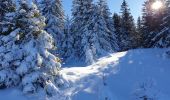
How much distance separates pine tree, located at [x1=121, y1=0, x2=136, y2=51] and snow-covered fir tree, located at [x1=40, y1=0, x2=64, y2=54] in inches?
558

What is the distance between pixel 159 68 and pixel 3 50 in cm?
1081

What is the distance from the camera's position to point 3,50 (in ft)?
59.7

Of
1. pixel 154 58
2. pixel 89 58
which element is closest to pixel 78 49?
pixel 89 58

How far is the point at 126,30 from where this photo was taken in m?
59.2

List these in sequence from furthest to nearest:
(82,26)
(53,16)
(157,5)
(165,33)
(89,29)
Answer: (82,26), (89,29), (53,16), (157,5), (165,33)

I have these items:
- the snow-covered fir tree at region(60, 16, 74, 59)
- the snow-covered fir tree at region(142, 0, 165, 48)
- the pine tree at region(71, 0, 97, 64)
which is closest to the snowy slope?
the snow-covered fir tree at region(142, 0, 165, 48)

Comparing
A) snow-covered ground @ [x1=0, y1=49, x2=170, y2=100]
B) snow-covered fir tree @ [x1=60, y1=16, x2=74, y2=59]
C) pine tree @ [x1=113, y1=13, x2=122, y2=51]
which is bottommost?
snow-covered ground @ [x1=0, y1=49, x2=170, y2=100]

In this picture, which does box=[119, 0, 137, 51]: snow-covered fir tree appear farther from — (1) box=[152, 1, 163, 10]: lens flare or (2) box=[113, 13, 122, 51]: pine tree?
(1) box=[152, 1, 163, 10]: lens flare

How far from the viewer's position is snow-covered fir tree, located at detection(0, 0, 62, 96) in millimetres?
17469

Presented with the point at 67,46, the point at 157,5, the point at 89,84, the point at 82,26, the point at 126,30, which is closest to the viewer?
the point at 89,84


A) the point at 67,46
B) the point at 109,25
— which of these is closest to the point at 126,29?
the point at 109,25

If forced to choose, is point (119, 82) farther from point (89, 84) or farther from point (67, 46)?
point (67, 46)

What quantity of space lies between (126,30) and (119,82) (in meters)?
39.8

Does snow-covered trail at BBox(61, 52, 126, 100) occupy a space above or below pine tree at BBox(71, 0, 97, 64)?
below
